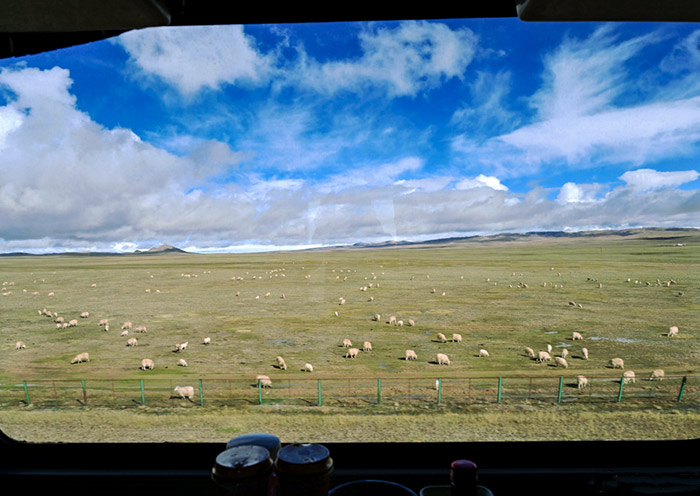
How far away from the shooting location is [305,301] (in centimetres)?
3272

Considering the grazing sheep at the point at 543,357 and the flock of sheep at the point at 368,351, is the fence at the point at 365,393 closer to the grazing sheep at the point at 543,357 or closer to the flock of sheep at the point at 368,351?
the flock of sheep at the point at 368,351

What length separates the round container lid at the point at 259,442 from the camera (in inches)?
36.9

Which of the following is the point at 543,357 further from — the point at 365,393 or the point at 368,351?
the point at 365,393

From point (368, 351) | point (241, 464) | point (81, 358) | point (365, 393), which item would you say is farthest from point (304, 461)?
point (81, 358)

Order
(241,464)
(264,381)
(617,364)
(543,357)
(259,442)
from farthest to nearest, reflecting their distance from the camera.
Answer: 1. (543,357)
2. (617,364)
3. (264,381)
4. (259,442)
5. (241,464)

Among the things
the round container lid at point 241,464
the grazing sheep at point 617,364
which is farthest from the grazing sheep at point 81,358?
the grazing sheep at point 617,364

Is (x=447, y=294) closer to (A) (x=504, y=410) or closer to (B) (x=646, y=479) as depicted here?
(A) (x=504, y=410)

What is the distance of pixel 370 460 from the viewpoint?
1.42 m

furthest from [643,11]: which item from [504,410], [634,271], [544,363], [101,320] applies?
[634,271]

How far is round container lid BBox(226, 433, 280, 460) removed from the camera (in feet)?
3.08

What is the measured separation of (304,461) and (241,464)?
13 cm

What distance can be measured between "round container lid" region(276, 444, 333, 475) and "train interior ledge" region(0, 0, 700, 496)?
2.35 feet

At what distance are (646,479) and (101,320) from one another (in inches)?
1145

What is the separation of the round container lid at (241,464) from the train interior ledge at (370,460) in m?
0.74
